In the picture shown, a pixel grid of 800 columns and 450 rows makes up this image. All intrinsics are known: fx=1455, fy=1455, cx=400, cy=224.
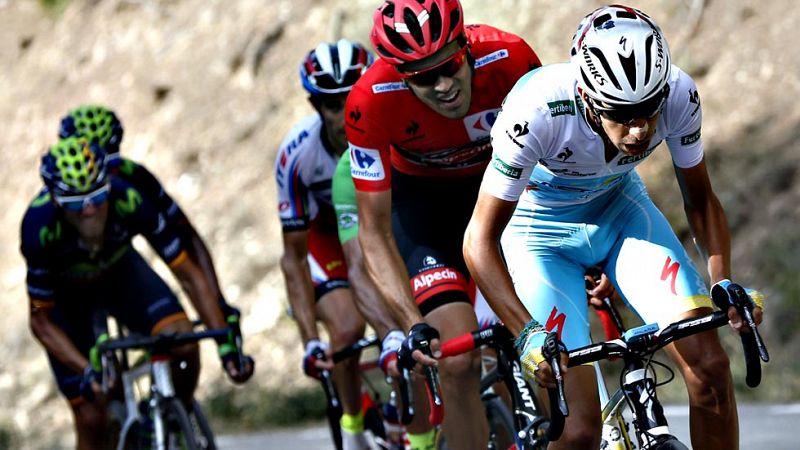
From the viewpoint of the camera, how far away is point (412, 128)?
6.44 m

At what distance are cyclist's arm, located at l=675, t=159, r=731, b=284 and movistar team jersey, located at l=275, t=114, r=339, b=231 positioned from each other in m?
3.18

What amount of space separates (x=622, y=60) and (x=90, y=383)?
13.8ft

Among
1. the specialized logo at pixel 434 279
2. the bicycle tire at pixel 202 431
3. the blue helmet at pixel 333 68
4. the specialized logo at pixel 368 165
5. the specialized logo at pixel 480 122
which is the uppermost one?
the blue helmet at pixel 333 68

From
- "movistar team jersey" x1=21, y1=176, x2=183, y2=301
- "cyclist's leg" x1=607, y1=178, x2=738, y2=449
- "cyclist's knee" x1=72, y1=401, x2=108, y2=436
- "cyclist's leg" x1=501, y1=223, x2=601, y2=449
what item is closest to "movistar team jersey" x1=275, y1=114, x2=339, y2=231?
"movistar team jersey" x1=21, y1=176, x2=183, y2=301

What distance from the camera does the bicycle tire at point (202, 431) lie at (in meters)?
7.97

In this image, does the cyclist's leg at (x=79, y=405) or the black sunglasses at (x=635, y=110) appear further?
the cyclist's leg at (x=79, y=405)

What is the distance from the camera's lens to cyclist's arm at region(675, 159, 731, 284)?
205 inches

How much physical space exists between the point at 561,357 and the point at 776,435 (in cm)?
514

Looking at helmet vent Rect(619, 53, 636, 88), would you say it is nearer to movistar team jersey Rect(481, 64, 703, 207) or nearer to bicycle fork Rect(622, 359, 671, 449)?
movistar team jersey Rect(481, 64, 703, 207)

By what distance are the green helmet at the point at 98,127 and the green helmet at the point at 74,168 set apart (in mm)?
1795

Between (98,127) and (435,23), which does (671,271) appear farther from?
(98,127)

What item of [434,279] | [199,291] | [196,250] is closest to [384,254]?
[434,279]

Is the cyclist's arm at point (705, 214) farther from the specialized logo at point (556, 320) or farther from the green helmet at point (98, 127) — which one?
the green helmet at point (98, 127)

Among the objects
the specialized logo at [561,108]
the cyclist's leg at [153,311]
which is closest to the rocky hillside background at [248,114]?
the cyclist's leg at [153,311]
